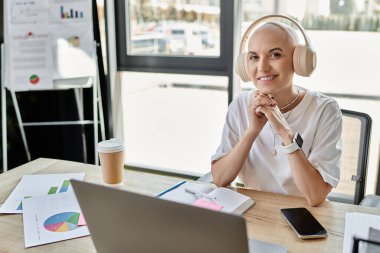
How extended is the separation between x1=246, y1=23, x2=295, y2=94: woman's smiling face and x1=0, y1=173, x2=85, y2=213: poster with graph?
2.34 feet

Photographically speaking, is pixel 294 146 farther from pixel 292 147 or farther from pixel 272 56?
pixel 272 56

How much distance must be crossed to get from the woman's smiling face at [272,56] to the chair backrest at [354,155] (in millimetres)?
333

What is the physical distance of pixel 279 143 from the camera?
141cm

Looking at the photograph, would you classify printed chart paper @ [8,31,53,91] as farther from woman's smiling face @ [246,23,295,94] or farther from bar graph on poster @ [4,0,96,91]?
woman's smiling face @ [246,23,295,94]

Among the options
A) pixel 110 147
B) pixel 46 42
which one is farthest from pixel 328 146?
pixel 46 42

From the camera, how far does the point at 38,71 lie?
264cm

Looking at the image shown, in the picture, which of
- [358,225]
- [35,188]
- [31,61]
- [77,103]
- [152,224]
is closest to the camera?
[152,224]

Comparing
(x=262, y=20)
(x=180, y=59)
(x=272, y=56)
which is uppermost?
(x=262, y=20)

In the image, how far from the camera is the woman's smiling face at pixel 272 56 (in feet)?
4.52

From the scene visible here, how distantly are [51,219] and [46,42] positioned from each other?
182cm

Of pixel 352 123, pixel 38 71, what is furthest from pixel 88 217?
pixel 38 71

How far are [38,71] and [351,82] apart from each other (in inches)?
77.6

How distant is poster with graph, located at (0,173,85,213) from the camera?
1193 mm

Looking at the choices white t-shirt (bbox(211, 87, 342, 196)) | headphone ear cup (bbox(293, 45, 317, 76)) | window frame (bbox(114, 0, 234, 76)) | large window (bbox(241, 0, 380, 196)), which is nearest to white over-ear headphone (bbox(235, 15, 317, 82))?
headphone ear cup (bbox(293, 45, 317, 76))
